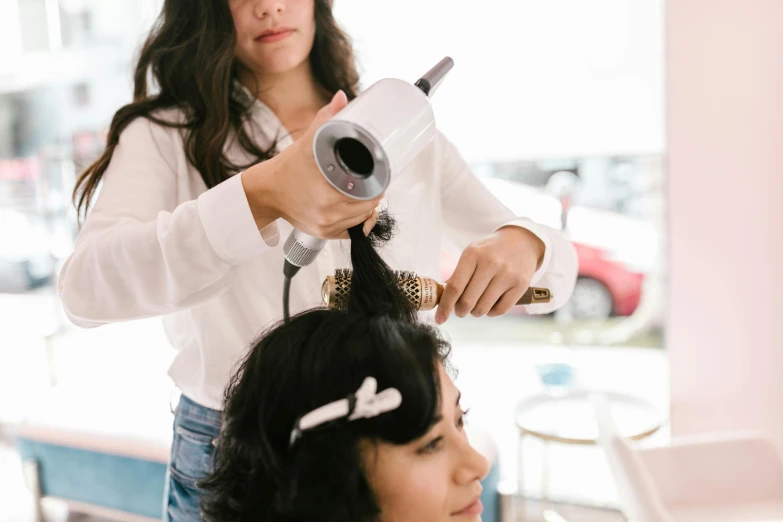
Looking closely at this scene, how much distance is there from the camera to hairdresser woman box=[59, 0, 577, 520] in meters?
0.71

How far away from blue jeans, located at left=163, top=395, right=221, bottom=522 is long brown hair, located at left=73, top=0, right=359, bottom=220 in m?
0.34

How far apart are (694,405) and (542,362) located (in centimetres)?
56

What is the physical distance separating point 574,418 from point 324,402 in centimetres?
172

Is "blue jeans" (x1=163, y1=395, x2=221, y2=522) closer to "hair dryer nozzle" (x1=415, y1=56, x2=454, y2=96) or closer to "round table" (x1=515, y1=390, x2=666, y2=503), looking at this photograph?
"hair dryer nozzle" (x1=415, y1=56, x2=454, y2=96)

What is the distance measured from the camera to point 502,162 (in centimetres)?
279

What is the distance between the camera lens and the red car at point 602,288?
9.30 feet

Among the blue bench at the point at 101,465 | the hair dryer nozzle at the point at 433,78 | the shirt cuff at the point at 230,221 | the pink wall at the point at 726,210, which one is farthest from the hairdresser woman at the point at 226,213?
the pink wall at the point at 726,210

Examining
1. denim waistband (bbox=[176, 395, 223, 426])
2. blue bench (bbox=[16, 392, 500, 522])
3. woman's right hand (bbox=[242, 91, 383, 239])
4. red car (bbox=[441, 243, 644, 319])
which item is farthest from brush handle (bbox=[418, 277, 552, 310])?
red car (bbox=[441, 243, 644, 319])

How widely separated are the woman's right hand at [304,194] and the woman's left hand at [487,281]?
0.18 m

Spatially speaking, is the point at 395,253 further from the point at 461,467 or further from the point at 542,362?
the point at 542,362

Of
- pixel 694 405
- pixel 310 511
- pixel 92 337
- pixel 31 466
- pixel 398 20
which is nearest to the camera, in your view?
pixel 310 511

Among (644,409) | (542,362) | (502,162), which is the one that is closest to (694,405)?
(644,409)

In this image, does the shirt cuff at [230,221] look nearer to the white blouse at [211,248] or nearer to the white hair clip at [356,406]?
the white blouse at [211,248]

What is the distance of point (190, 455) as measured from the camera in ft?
3.19
